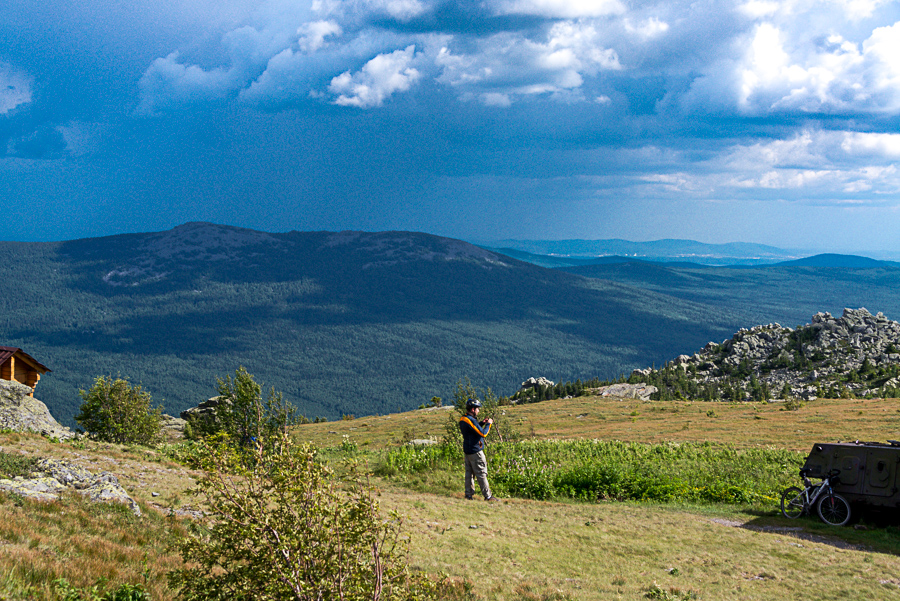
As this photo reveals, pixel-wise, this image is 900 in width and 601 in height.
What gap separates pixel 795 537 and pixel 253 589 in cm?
1324

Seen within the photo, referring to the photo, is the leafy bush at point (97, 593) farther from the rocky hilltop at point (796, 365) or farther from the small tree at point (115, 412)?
the rocky hilltop at point (796, 365)

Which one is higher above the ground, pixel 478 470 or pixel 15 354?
pixel 15 354

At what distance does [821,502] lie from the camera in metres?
15.9

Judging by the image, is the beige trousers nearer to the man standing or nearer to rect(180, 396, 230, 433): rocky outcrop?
the man standing

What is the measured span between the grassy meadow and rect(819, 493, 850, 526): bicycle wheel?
301mm

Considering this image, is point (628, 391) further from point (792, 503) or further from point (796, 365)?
point (792, 503)

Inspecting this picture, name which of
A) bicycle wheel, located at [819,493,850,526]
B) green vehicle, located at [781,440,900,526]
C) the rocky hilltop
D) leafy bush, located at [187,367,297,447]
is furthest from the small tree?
Result: the rocky hilltop

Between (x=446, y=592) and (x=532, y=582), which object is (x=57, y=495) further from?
(x=532, y=582)

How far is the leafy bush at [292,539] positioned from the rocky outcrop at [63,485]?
23.2ft

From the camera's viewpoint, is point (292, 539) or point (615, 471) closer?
point (292, 539)

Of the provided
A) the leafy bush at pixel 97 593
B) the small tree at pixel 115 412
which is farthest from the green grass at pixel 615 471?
the small tree at pixel 115 412

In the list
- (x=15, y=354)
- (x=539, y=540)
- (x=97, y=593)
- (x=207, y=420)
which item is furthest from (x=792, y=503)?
(x=15, y=354)

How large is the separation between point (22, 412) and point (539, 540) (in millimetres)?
27245

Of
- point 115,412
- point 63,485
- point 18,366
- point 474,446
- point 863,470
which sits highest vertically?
point 63,485
